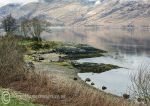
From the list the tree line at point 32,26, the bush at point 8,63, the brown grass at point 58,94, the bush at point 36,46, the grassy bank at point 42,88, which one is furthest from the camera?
the tree line at point 32,26

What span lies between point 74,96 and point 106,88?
3793 centimetres

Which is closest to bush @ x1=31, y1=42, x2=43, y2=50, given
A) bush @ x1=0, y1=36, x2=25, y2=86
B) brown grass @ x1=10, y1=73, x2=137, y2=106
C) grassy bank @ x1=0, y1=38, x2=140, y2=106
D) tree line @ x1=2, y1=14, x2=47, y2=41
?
tree line @ x1=2, y1=14, x2=47, y2=41

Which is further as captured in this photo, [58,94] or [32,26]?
[32,26]

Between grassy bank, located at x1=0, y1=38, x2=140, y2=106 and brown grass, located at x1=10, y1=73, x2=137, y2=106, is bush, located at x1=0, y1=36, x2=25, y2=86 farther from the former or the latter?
brown grass, located at x1=10, y1=73, x2=137, y2=106

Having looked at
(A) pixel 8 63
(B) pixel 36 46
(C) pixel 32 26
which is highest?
(A) pixel 8 63

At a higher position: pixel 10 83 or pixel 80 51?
pixel 10 83

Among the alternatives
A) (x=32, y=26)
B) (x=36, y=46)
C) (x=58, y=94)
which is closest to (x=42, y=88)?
(x=58, y=94)

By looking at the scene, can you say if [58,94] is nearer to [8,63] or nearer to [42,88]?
[42,88]

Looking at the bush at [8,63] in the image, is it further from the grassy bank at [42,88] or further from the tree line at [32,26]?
the tree line at [32,26]

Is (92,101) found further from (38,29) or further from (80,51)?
(38,29)

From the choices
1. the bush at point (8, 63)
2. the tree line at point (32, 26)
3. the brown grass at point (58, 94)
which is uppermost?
the bush at point (8, 63)

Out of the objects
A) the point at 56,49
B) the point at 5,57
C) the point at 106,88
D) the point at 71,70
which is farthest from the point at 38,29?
the point at 5,57

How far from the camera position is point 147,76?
34.7 metres

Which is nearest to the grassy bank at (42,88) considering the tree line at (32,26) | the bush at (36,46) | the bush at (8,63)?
the bush at (8,63)
